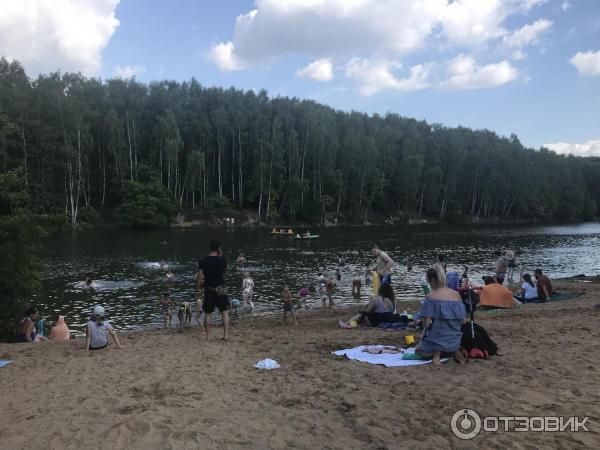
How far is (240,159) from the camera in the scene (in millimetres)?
88938

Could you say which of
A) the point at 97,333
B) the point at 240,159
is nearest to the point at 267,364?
the point at 97,333

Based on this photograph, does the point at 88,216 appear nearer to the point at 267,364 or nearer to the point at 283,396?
the point at 267,364

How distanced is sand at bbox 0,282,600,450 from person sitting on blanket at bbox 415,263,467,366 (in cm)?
41

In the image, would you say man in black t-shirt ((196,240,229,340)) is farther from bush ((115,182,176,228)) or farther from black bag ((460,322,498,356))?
bush ((115,182,176,228))

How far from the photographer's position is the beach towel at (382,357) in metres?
9.05

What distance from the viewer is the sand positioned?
589 cm

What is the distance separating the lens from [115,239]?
2217 inches

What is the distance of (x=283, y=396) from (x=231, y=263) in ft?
103

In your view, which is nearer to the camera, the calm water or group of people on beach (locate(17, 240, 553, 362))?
group of people on beach (locate(17, 240, 553, 362))

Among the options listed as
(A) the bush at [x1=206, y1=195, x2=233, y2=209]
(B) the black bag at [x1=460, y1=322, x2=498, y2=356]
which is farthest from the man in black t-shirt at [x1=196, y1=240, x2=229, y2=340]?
(A) the bush at [x1=206, y1=195, x2=233, y2=209]

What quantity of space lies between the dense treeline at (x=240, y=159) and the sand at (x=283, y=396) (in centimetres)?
5870

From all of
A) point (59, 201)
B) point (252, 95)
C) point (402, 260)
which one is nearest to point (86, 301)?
point (402, 260)

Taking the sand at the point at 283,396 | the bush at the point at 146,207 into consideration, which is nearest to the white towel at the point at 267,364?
the sand at the point at 283,396

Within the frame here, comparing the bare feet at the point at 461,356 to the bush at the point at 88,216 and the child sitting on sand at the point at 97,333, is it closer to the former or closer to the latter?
the child sitting on sand at the point at 97,333
